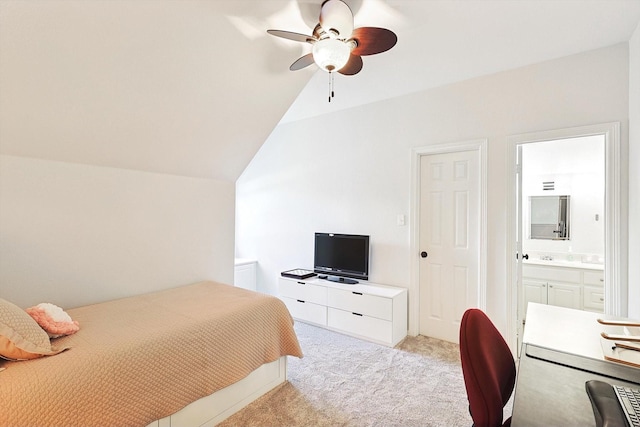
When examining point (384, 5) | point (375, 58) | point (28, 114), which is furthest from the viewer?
point (375, 58)

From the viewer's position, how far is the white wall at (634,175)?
200 cm

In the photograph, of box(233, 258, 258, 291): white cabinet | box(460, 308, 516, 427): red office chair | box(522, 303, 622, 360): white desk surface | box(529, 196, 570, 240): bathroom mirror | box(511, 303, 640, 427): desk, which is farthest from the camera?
box(233, 258, 258, 291): white cabinet

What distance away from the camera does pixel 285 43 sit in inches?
84.1

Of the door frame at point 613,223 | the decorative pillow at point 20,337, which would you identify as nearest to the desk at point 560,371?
the door frame at point 613,223

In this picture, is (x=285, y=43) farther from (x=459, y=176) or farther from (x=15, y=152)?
(x=459, y=176)

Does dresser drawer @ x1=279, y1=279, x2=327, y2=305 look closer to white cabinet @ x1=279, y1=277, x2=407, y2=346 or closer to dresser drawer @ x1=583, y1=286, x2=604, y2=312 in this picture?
white cabinet @ x1=279, y1=277, x2=407, y2=346

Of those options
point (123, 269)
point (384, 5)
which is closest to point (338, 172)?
point (384, 5)

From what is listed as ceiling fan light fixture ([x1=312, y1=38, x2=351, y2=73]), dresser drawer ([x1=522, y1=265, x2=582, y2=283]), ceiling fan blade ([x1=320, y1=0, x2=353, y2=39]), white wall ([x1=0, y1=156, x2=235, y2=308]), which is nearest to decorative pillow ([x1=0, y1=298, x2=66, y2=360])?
white wall ([x1=0, y1=156, x2=235, y2=308])

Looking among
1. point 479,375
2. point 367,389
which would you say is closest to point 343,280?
point 367,389

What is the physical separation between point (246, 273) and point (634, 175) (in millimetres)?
4211

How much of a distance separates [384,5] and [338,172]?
2137mm

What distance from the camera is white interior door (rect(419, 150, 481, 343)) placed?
9.66ft

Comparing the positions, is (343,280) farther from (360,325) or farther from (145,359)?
(145,359)

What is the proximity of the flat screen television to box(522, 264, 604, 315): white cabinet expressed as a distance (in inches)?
88.2
